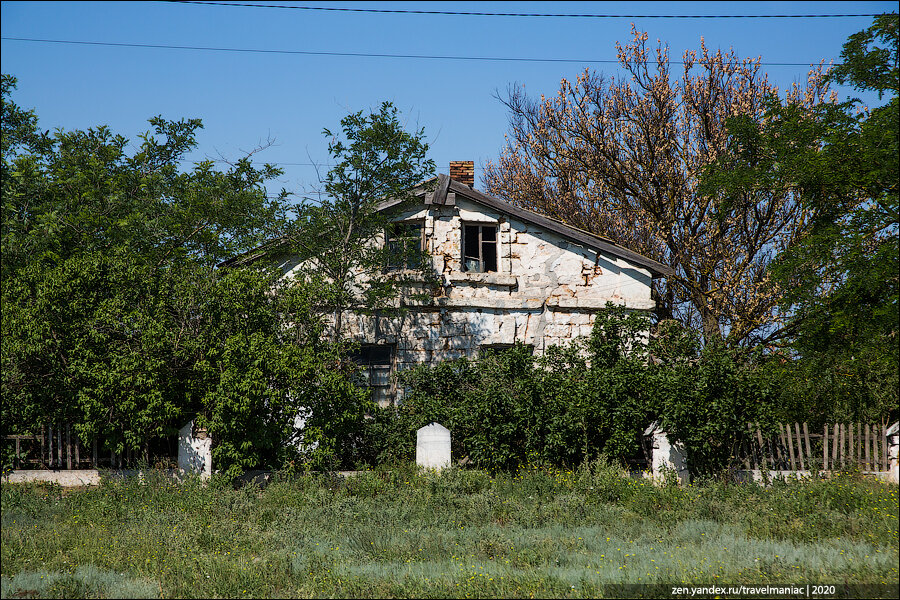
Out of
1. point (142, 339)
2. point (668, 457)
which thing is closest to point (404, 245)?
point (142, 339)

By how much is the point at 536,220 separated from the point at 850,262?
20.7ft

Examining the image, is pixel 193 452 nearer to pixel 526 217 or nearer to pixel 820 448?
pixel 526 217

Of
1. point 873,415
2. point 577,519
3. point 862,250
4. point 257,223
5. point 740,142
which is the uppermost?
point 740,142

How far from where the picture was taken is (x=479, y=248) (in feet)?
49.0

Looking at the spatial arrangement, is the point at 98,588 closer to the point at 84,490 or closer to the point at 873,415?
the point at 84,490

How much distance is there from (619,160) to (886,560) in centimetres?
1482

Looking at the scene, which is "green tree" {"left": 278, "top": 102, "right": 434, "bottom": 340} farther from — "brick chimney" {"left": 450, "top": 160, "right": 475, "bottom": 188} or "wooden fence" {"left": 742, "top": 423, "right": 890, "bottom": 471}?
"wooden fence" {"left": 742, "top": 423, "right": 890, "bottom": 471}

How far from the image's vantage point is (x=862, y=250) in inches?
408

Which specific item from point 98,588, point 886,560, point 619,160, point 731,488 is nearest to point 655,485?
point 731,488

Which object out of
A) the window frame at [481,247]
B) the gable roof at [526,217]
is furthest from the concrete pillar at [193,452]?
the window frame at [481,247]

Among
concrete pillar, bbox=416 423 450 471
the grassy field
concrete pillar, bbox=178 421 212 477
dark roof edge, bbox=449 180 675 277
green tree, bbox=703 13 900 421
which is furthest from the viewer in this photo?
dark roof edge, bbox=449 180 675 277

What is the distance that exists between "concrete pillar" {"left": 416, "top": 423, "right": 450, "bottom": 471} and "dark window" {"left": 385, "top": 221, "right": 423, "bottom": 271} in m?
3.90

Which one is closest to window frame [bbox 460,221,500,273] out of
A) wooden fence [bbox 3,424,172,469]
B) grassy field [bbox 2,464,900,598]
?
grassy field [bbox 2,464,900,598]

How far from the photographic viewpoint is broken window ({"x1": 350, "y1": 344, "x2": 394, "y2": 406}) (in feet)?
47.0
